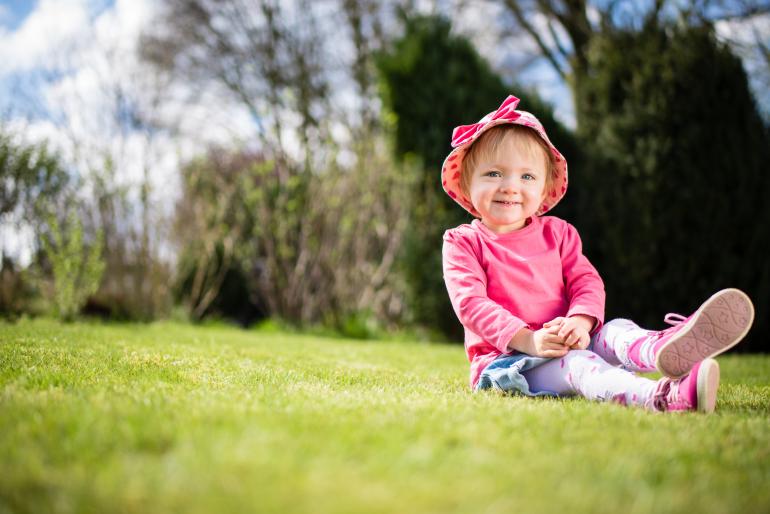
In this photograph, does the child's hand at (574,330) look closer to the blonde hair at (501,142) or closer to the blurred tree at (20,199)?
the blonde hair at (501,142)

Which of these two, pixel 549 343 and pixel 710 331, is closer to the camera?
pixel 710 331

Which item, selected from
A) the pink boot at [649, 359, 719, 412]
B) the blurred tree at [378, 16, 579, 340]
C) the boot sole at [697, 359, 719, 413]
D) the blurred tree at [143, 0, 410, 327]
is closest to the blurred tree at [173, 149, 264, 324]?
the blurred tree at [143, 0, 410, 327]

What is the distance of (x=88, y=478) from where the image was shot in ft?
3.94

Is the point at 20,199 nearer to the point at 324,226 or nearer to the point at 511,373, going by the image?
the point at 324,226

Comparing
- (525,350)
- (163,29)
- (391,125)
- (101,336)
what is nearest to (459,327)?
(391,125)

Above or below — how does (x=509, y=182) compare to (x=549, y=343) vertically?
above

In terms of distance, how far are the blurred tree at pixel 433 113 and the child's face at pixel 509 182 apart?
4.02 m

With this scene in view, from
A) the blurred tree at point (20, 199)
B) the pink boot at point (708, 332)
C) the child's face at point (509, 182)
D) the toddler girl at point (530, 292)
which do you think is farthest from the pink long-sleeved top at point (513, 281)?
the blurred tree at point (20, 199)

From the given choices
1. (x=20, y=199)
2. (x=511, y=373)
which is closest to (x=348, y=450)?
(x=511, y=373)

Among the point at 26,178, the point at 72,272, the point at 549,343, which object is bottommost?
the point at 549,343

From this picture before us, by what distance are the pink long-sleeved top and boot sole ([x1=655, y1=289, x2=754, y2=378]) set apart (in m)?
0.49

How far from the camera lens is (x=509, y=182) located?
9.06 ft

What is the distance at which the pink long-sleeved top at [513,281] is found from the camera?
262 cm

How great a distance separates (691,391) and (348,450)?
1350mm
